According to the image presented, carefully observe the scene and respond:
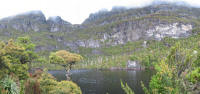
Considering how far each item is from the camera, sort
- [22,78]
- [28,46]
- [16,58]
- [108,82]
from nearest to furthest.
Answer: [22,78] < [16,58] < [28,46] < [108,82]

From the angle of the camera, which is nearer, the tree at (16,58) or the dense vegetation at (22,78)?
the dense vegetation at (22,78)

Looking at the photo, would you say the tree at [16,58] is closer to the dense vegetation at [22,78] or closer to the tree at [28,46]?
the dense vegetation at [22,78]

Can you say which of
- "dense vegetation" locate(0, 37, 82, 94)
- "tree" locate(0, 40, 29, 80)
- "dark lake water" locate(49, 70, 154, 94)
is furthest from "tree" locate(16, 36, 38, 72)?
"dark lake water" locate(49, 70, 154, 94)

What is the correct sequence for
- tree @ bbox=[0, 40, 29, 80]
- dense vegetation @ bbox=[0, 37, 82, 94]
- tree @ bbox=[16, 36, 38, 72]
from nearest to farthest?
dense vegetation @ bbox=[0, 37, 82, 94]
tree @ bbox=[0, 40, 29, 80]
tree @ bbox=[16, 36, 38, 72]

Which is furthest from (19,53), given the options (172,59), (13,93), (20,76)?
(172,59)

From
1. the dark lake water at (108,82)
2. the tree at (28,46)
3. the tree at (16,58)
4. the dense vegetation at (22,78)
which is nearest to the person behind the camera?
the dense vegetation at (22,78)

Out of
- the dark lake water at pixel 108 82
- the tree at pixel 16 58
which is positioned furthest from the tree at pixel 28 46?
the dark lake water at pixel 108 82

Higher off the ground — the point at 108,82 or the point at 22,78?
the point at 22,78

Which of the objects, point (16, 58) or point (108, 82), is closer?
point (16, 58)

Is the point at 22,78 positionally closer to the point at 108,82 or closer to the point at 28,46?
the point at 28,46

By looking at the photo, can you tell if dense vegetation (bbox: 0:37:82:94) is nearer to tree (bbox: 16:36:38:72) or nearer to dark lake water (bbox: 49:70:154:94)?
tree (bbox: 16:36:38:72)

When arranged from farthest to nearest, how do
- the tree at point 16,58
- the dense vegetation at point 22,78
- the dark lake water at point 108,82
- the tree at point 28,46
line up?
the dark lake water at point 108,82, the tree at point 28,46, the tree at point 16,58, the dense vegetation at point 22,78

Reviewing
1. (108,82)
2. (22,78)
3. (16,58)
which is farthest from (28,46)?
(108,82)

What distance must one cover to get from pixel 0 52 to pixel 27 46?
16.1 m
